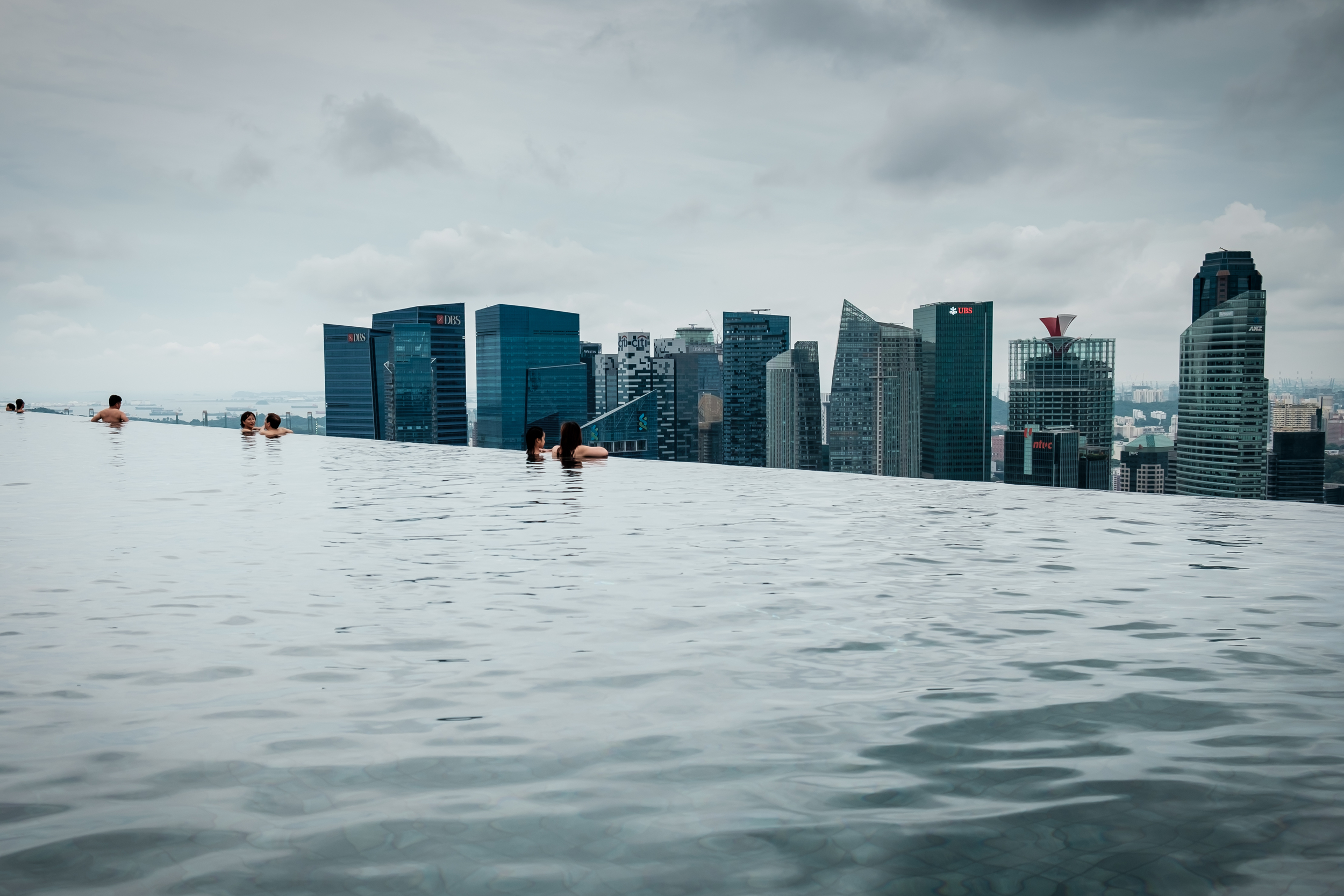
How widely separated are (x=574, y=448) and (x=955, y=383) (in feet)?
494

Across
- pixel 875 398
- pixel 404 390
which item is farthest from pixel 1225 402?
pixel 404 390

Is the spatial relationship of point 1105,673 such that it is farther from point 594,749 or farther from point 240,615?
point 240,615

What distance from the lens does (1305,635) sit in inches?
277

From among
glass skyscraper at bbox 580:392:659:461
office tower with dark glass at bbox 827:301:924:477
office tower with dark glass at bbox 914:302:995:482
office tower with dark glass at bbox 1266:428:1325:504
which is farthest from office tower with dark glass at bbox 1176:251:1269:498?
glass skyscraper at bbox 580:392:659:461

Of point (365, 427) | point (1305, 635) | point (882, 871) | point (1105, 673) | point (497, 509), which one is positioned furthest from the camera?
point (365, 427)

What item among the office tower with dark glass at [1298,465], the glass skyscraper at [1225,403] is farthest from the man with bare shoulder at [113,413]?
the office tower with dark glass at [1298,465]

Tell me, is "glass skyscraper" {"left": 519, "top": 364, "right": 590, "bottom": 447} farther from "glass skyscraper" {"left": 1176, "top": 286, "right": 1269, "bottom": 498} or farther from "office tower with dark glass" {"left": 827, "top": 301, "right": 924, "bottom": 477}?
"glass skyscraper" {"left": 1176, "top": 286, "right": 1269, "bottom": 498}

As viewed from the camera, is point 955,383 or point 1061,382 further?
point 955,383

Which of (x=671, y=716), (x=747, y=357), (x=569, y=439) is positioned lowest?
(x=671, y=716)

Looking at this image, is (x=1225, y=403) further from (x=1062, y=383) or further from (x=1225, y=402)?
(x=1062, y=383)

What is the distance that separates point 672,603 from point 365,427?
195440mm

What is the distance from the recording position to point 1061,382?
148 meters

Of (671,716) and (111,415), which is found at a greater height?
(111,415)

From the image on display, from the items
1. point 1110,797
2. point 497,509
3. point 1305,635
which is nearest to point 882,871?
point 1110,797
